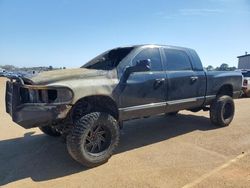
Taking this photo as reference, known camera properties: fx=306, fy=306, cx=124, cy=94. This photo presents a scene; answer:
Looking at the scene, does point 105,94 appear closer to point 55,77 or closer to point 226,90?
point 55,77

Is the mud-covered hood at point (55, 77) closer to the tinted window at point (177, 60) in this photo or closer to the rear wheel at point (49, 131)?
the rear wheel at point (49, 131)

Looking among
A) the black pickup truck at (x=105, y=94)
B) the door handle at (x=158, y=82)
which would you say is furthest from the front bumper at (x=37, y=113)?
the door handle at (x=158, y=82)

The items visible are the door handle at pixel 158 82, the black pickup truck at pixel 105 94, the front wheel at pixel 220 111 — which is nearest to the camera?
the black pickup truck at pixel 105 94

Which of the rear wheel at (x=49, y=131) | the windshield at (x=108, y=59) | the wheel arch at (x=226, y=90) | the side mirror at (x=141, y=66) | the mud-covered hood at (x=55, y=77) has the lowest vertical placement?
the rear wheel at (x=49, y=131)

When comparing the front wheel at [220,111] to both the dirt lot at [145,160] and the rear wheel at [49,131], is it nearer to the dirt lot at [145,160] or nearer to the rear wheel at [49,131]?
the dirt lot at [145,160]

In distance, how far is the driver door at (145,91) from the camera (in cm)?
532

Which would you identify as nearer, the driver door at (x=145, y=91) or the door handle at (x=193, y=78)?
the driver door at (x=145, y=91)

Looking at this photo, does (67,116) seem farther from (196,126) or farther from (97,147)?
(196,126)

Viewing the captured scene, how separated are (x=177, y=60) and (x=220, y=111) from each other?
180 cm

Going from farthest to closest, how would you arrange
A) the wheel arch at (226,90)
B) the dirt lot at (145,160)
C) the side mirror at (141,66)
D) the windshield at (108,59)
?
1. the wheel arch at (226,90)
2. the windshield at (108,59)
3. the side mirror at (141,66)
4. the dirt lot at (145,160)

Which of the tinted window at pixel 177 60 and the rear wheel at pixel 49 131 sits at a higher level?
the tinted window at pixel 177 60

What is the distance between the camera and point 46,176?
447 centimetres

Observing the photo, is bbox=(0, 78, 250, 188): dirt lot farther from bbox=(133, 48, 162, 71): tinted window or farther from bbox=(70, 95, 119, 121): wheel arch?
bbox=(133, 48, 162, 71): tinted window

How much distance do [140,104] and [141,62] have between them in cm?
81
